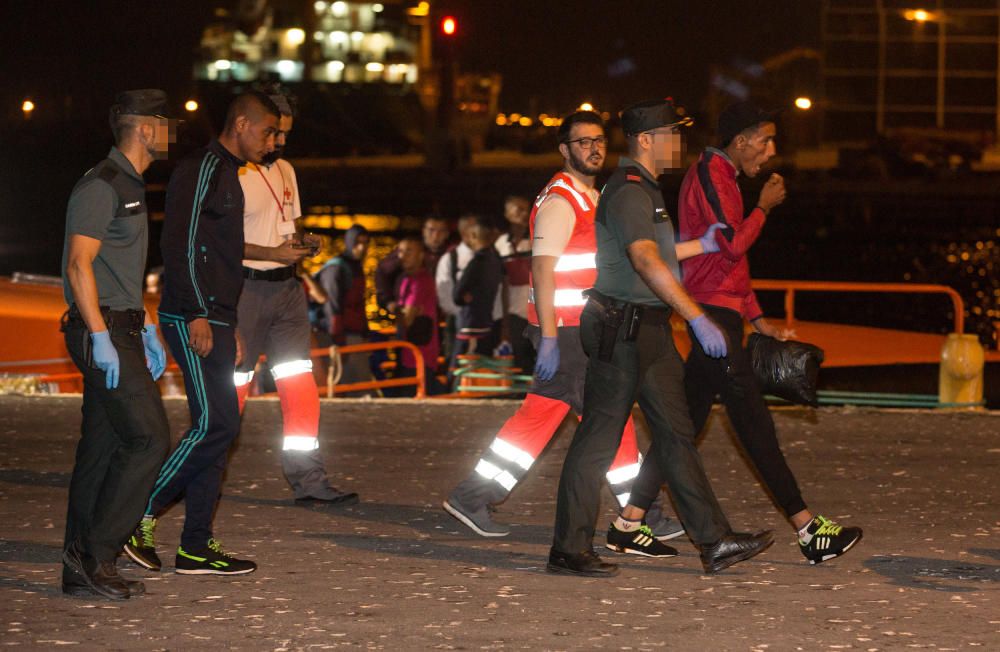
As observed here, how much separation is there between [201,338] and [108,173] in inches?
30.1

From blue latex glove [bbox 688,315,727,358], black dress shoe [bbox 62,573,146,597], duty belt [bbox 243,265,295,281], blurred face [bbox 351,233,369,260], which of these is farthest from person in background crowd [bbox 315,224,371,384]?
blue latex glove [bbox 688,315,727,358]

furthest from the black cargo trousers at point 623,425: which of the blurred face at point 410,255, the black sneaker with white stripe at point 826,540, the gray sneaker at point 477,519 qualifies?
the blurred face at point 410,255

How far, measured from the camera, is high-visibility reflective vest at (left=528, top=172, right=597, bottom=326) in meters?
6.63

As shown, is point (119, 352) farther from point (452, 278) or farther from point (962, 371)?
point (452, 278)

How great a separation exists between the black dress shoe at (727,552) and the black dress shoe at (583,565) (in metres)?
0.35

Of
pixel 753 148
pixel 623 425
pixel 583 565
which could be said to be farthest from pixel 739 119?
pixel 583 565

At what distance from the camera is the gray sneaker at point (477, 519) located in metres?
6.96

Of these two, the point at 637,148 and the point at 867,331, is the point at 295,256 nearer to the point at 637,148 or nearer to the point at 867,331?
the point at 637,148

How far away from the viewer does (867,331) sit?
59.0 feet

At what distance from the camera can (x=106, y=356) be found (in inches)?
219

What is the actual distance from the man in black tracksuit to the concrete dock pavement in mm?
181

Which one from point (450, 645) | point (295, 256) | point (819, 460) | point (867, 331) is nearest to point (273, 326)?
point (295, 256)

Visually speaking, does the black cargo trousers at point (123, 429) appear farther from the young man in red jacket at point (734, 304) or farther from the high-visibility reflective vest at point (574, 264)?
the young man in red jacket at point (734, 304)

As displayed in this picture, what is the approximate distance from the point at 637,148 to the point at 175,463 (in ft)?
6.83
